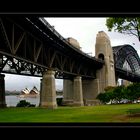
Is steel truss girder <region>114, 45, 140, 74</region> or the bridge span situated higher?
steel truss girder <region>114, 45, 140, 74</region>

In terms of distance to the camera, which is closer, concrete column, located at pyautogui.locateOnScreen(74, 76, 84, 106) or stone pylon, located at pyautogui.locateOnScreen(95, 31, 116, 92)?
concrete column, located at pyautogui.locateOnScreen(74, 76, 84, 106)

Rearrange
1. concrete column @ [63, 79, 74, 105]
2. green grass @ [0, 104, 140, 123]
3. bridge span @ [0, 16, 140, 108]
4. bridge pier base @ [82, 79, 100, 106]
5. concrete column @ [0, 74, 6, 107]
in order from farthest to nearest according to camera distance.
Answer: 1. concrete column @ [63, 79, 74, 105]
2. bridge pier base @ [82, 79, 100, 106]
3. concrete column @ [0, 74, 6, 107]
4. bridge span @ [0, 16, 140, 108]
5. green grass @ [0, 104, 140, 123]

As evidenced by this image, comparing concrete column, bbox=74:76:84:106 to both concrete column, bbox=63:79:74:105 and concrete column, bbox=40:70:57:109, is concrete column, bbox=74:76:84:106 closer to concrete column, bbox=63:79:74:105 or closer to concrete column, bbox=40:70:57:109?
concrete column, bbox=63:79:74:105

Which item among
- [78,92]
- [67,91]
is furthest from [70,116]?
[67,91]

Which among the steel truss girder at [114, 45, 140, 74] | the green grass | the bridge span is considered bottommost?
the green grass

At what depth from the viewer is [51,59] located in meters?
49.2

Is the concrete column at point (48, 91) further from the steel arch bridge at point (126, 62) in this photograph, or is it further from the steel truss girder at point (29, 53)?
the steel arch bridge at point (126, 62)

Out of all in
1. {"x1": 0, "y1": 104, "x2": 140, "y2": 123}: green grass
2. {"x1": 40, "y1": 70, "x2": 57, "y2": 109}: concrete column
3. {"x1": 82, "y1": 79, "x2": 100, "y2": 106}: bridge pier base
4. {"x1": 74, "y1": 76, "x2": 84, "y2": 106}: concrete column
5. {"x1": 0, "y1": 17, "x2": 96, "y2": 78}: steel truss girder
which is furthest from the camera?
{"x1": 82, "y1": 79, "x2": 100, "y2": 106}: bridge pier base

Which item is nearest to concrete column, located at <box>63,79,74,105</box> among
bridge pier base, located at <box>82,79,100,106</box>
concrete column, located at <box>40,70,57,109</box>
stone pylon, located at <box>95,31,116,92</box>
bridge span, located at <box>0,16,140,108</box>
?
bridge span, located at <box>0,16,140,108</box>

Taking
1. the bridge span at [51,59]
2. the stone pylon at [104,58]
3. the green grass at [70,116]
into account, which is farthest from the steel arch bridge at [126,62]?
the green grass at [70,116]

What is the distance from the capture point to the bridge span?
34.1 metres

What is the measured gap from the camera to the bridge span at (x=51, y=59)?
112 ft
